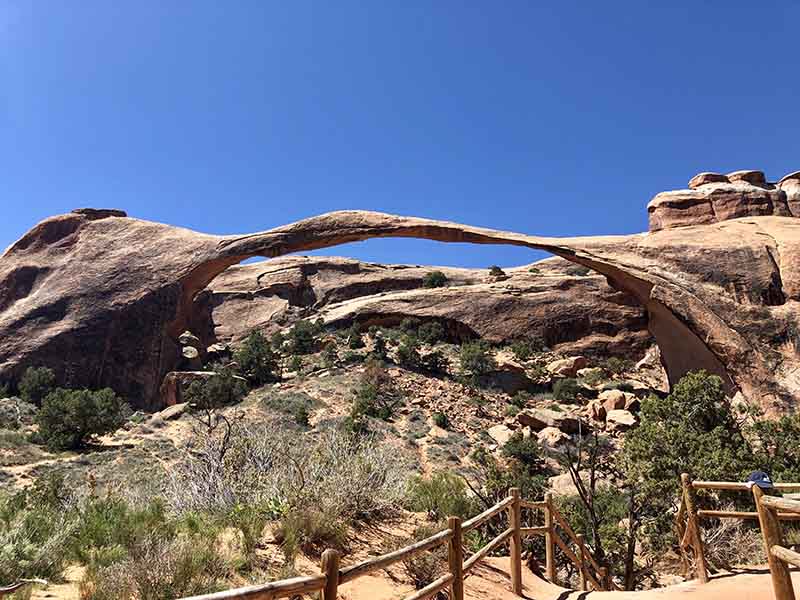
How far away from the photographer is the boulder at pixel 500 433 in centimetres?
1857

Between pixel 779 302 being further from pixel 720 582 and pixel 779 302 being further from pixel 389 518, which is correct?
pixel 389 518

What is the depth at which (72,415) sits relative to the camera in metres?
16.6

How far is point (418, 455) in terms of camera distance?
1716cm

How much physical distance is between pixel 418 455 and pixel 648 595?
1204 cm

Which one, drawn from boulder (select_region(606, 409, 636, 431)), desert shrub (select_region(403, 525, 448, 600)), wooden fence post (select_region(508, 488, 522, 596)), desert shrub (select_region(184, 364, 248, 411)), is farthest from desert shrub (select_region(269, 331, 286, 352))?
desert shrub (select_region(403, 525, 448, 600))

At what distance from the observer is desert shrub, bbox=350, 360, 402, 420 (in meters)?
20.1

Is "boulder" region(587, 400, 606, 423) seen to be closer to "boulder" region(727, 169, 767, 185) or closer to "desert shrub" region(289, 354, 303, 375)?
"boulder" region(727, 169, 767, 185)

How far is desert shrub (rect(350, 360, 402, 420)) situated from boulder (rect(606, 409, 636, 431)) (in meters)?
7.71

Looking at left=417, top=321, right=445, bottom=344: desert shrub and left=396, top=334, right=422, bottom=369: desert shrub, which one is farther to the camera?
left=417, top=321, right=445, bottom=344: desert shrub

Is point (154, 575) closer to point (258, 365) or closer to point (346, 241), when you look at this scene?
point (346, 241)

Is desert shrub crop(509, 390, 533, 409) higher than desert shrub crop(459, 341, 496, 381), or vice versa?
desert shrub crop(459, 341, 496, 381)

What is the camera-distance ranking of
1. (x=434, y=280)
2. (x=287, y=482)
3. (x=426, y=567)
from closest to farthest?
(x=426, y=567)
(x=287, y=482)
(x=434, y=280)

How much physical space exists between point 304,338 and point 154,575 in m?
25.9

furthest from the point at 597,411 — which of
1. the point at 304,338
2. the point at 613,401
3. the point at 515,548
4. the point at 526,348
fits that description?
the point at 515,548
